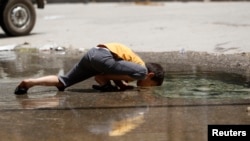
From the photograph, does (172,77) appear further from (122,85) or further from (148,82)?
(122,85)

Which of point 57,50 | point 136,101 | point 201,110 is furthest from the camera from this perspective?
point 57,50

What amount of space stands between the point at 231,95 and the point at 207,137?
64.3 inches

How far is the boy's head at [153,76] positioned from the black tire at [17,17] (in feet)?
23.8

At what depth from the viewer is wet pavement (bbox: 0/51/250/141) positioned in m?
4.33

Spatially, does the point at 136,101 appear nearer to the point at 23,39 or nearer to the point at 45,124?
the point at 45,124

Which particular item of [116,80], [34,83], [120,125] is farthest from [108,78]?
[120,125]

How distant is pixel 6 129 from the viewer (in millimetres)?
4504

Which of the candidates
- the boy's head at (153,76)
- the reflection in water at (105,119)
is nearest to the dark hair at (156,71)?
the boy's head at (153,76)

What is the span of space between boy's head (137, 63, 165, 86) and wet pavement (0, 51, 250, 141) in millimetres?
84

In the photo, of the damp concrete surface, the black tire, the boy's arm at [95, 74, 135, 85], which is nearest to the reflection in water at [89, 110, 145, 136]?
the damp concrete surface

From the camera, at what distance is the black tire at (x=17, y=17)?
12.6 m

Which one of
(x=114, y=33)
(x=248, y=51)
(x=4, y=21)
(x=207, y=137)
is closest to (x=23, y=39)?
(x=4, y=21)

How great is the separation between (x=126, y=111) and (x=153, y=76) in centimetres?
101

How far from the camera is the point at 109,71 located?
5859 millimetres
